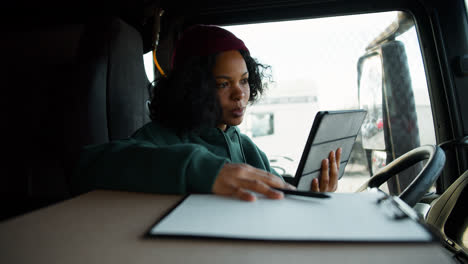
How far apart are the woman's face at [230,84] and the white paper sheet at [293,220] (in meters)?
0.59

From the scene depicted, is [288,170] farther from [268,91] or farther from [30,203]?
[30,203]

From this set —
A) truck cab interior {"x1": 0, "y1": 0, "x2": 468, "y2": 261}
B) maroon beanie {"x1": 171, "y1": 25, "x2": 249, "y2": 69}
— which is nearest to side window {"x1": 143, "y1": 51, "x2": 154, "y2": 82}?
truck cab interior {"x1": 0, "y1": 0, "x2": 468, "y2": 261}

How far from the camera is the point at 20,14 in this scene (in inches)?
50.0

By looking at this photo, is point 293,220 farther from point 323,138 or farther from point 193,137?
point 193,137

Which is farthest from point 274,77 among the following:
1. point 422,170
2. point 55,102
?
point 55,102

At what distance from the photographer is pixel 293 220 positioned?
0.36 metres

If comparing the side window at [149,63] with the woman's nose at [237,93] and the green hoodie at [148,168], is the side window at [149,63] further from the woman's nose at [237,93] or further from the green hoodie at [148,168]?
the green hoodie at [148,168]

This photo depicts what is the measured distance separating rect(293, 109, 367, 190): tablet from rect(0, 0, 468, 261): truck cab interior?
23 cm

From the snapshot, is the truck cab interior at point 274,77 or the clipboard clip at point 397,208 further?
the truck cab interior at point 274,77

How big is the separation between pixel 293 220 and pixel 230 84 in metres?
0.73

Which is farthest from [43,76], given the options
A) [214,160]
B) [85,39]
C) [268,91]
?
[268,91]

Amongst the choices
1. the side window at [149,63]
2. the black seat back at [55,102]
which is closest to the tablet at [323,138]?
the black seat back at [55,102]

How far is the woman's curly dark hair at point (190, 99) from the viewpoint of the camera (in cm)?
98

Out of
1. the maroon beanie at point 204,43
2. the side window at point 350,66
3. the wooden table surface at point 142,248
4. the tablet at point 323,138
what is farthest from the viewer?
the side window at point 350,66
